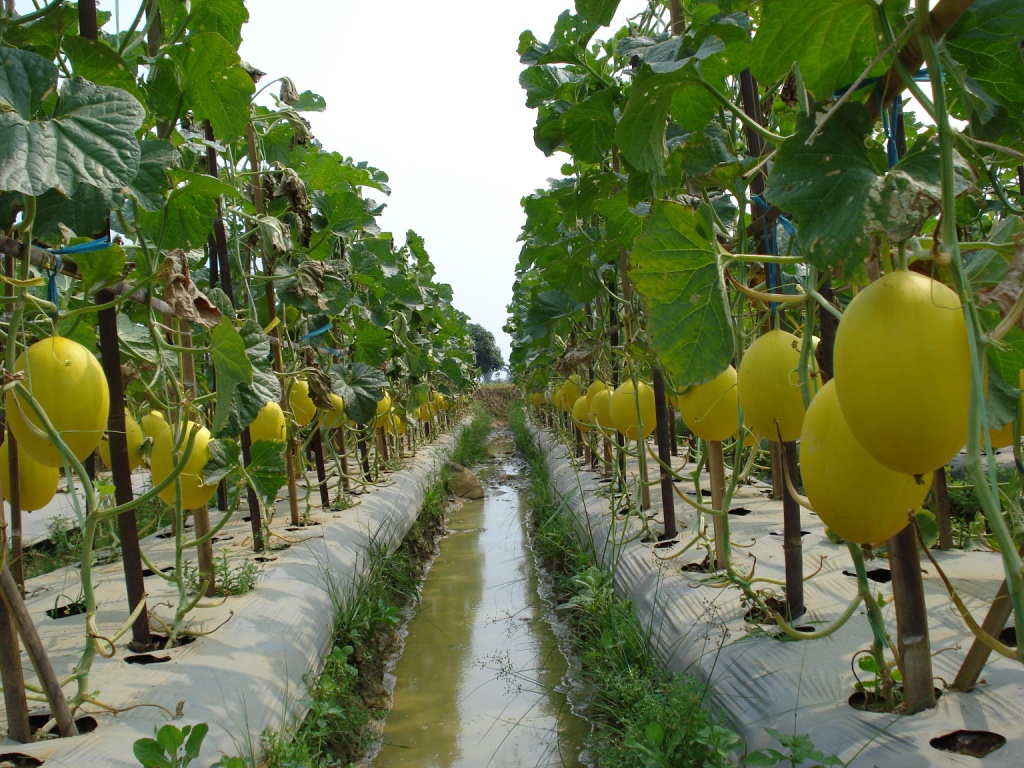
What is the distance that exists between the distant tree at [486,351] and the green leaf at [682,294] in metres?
42.5

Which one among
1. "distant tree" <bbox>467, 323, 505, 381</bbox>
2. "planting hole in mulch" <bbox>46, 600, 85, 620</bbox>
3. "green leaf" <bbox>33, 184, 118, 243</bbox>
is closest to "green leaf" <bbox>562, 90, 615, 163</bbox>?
"green leaf" <bbox>33, 184, 118, 243</bbox>

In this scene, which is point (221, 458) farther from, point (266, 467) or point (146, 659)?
point (146, 659)

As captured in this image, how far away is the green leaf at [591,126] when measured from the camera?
2.22 meters

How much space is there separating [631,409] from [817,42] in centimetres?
255

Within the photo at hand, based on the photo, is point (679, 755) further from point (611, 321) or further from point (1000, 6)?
point (611, 321)

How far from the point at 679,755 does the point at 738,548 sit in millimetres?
→ 1134

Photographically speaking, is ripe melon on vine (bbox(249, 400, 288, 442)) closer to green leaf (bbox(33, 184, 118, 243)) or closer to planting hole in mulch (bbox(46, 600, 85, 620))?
planting hole in mulch (bbox(46, 600, 85, 620))

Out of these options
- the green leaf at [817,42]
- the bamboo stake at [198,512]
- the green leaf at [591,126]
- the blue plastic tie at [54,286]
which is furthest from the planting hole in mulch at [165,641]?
the green leaf at [817,42]

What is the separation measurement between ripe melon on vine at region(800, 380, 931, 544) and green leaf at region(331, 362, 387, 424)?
10.2 ft

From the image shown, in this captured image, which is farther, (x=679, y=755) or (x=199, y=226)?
(x=199, y=226)

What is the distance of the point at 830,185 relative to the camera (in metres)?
0.82

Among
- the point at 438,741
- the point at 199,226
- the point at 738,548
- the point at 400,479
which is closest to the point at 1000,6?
the point at 199,226

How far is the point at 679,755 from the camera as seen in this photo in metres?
1.88

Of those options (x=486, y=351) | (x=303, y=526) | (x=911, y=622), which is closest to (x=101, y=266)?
(x=911, y=622)
